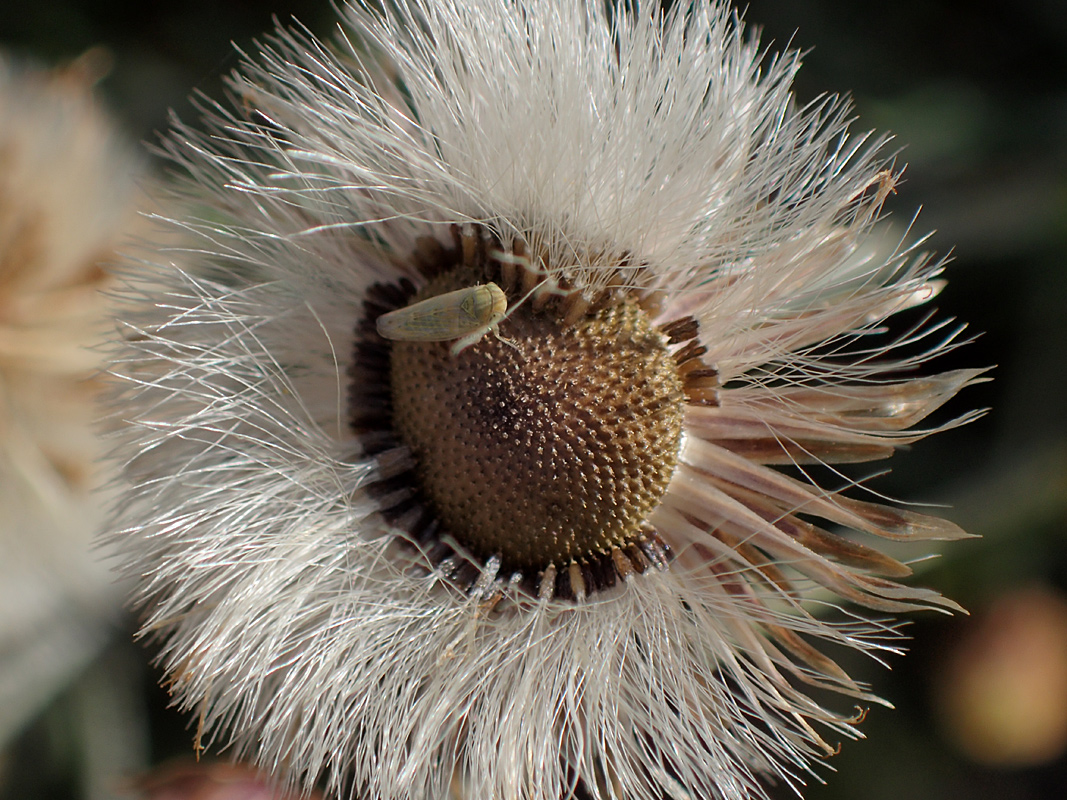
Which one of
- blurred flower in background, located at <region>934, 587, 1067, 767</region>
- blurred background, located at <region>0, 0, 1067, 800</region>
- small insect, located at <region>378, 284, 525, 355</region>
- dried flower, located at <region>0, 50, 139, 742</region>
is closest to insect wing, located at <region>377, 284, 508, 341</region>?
small insect, located at <region>378, 284, 525, 355</region>

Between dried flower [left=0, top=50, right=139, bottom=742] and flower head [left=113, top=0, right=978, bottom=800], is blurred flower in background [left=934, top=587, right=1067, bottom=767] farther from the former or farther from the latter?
dried flower [left=0, top=50, right=139, bottom=742]

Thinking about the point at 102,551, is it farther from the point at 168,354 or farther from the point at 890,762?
the point at 890,762

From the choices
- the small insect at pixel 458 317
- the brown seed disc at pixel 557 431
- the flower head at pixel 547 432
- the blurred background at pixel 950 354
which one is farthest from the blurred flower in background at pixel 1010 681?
the small insect at pixel 458 317

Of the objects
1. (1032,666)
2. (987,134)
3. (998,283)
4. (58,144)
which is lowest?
(1032,666)

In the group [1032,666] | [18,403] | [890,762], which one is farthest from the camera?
[890,762]

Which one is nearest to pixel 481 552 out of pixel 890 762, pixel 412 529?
pixel 412 529

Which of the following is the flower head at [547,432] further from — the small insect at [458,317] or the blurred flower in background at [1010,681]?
the blurred flower in background at [1010,681]
